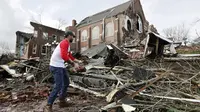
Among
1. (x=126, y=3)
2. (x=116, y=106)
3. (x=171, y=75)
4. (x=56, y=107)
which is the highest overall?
(x=126, y=3)

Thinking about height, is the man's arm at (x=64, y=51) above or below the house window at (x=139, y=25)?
below

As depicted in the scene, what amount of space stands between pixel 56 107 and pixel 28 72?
469 centimetres

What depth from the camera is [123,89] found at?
A: 141 inches

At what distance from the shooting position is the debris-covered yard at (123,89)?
2.97 meters

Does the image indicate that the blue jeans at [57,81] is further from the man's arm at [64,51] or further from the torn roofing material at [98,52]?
the torn roofing material at [98,52]

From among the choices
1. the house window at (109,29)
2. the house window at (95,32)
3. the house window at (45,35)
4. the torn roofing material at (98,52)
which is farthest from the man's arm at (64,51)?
the house window at (45,35)

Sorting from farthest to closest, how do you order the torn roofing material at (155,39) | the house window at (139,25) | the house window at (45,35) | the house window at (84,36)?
the house window at (45,35), the house window at (84,36), the house window at (139,25), the torn roofing material at (155,39)

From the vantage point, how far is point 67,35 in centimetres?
376

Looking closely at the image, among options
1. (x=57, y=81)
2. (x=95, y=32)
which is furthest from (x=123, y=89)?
(x=95, y=32)

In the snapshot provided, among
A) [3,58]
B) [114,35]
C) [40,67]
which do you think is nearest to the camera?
[40,67]

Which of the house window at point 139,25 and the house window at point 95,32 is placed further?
the house window at point 95,32

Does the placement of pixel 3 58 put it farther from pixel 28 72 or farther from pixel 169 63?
pixel 169 63

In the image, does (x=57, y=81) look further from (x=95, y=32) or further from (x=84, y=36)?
(x=84, y=36)

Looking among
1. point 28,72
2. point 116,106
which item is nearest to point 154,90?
point 116,106
